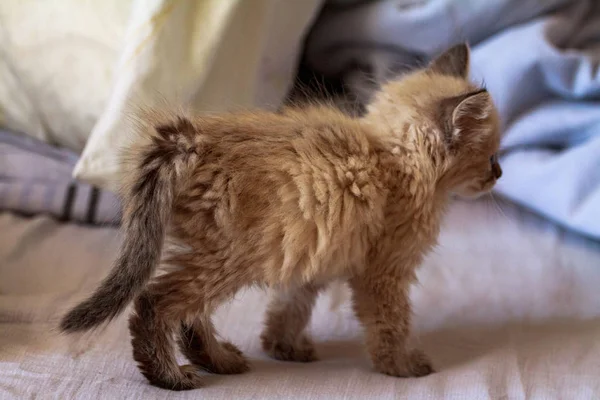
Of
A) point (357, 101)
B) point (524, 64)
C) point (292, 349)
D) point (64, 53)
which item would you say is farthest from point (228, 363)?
point (524, 64)

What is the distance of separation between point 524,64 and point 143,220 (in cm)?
109

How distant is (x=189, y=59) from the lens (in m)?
1.41

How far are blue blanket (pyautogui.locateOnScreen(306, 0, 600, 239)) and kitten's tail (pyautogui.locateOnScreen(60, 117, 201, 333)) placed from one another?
2.66 feet

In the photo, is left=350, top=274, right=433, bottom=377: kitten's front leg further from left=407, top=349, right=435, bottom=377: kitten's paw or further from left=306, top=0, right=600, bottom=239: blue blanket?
left=306, top=0, right=600, bottom=239: blue blanket

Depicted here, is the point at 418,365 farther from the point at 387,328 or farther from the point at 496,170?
the point at 496,170

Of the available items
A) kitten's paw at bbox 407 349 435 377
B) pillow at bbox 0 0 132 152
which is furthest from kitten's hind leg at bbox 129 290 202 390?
pillow at bbox 0 0 132 152

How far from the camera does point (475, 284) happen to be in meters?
1.39

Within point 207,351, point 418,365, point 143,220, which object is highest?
point 143,220

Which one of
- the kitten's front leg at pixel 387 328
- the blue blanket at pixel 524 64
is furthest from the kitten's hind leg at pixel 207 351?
the blue blanket at pixel 524 64

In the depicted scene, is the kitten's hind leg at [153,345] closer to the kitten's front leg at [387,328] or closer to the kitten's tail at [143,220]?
the kitten's tail at [143,220]

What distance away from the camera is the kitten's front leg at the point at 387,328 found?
1.07 meters

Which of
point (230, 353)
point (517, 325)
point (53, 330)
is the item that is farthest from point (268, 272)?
point (517, 325)

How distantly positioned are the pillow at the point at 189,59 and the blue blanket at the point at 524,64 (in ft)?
0.75

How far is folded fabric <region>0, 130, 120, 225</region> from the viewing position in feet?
4.89
